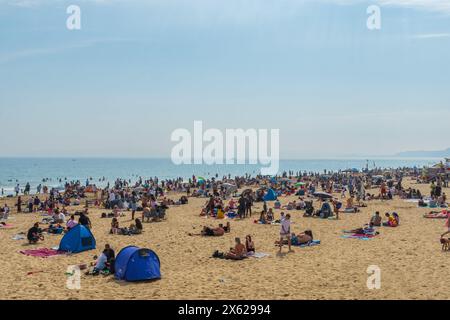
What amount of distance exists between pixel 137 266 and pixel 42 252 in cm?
531

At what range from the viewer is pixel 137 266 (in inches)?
418

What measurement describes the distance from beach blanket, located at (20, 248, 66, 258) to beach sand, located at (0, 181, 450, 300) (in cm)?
39

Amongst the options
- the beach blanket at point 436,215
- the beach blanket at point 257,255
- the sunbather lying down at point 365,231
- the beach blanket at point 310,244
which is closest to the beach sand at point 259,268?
the beach blanket at point 310,244

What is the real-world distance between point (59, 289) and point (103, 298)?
141cm

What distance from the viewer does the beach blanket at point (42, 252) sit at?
44.6ft

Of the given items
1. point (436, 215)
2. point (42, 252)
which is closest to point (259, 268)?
point (42, 252)

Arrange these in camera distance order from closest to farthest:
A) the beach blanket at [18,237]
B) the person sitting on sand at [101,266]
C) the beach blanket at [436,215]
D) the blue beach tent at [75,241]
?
the person sitting on sand at [101,266] → the blue beach tent at [75,241] → the beach blanket at [18,237] → the beach blanket at [436,215]

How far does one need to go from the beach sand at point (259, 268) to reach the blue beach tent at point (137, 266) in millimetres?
267

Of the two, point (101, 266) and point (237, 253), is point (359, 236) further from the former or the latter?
point (101, 266)

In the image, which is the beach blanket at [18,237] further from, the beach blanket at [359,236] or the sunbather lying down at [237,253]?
the beach blanket at [359,236]

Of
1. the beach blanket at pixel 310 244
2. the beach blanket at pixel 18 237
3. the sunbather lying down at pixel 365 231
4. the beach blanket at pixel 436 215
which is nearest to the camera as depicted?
the beach blanket at pixel 310 244
